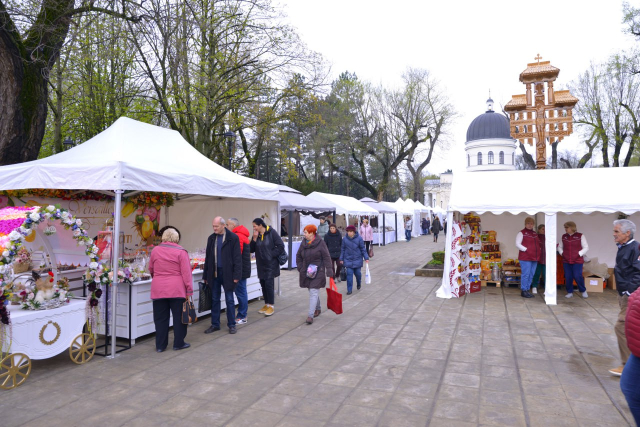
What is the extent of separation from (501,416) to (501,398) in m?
0.37

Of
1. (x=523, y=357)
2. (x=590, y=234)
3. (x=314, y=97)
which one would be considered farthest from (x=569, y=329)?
(x=314, y=97)

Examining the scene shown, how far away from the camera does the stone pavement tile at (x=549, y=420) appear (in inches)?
122

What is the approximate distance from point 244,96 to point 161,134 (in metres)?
8.87

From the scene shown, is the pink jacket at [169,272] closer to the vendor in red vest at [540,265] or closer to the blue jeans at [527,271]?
the blue jeans at [527,271]

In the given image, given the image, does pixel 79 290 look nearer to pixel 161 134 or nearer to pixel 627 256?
pixel 161 134

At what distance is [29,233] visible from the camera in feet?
12.9

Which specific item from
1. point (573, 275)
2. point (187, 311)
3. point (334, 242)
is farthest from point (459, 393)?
point (573, 275)

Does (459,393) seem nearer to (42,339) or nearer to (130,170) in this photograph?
(42,339)

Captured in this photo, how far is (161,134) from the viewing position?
23.3ft

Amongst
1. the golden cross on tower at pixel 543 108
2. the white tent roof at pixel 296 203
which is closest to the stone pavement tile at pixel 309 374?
the white tent roof at pixel 296 203

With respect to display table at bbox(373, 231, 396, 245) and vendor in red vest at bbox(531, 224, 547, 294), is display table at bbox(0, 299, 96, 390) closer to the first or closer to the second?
vendor in red vest at bbox(531, 224, 547, 294)

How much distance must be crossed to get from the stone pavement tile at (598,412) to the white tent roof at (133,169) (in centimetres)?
507

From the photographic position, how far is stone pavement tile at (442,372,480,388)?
390 centimetres

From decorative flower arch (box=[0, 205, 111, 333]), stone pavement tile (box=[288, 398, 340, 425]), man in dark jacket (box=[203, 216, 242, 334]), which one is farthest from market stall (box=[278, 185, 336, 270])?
stone pavement tile (box=[288, 398, 340, 425])
